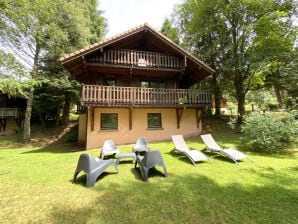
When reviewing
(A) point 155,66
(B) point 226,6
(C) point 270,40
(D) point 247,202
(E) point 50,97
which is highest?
(B) point 226,6

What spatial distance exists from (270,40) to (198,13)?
6823 millimetres

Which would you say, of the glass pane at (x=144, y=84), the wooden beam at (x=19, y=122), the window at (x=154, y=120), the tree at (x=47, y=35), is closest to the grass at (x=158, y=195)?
the window at (x=154, y=120)

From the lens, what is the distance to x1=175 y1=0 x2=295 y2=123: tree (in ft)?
43.7

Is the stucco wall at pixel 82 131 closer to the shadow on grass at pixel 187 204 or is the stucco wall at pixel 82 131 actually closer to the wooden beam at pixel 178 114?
the wooden beam at pixel 178 114

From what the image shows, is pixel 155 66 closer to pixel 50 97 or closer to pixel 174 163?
pixel 174 163

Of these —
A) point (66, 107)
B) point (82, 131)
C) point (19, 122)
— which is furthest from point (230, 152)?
point (19, 122)

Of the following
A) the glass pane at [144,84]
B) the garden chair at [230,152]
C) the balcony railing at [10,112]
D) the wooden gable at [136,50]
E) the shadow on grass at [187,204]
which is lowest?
the shadow on grass at [187,204]

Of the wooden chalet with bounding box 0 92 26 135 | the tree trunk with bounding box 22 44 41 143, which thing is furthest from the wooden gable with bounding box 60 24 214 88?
the wooden chalet with bounding box 0 92 26 135

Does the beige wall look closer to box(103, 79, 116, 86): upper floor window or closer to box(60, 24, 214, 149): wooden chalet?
box(60, 24, 214, 149): wooden chalet

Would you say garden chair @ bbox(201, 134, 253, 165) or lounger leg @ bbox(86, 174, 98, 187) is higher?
garden chair @ bbox(201, 134, 253, 165)

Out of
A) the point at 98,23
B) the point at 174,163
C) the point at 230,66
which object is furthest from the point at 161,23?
the point at 174,163

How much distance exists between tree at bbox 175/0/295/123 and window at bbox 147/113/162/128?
27.1 ft

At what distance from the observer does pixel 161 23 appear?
25.4m

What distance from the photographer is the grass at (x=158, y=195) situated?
11.0ft
